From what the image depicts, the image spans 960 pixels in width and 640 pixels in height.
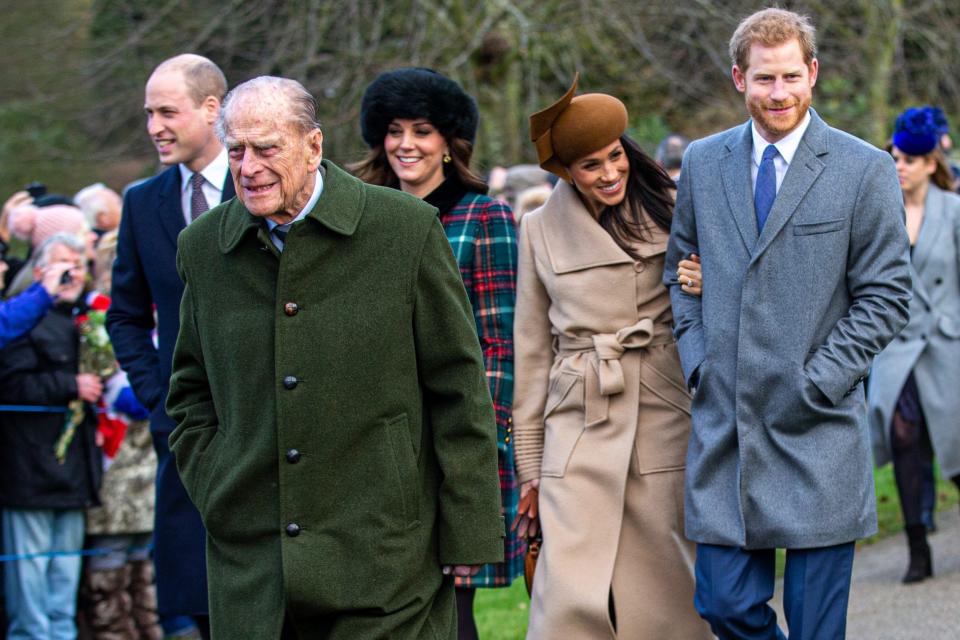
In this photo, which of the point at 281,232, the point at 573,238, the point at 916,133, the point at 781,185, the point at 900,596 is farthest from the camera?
the point at 916,133

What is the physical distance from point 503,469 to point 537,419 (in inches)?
9.1

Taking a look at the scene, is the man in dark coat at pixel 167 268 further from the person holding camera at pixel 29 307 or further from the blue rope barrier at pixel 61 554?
the blue rope barrier at pixel 61 554

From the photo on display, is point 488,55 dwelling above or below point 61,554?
above

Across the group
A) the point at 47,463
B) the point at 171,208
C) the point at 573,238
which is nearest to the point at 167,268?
the point at 171,208

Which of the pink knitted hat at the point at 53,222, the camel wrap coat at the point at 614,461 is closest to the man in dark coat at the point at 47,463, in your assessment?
the pink knitted hat at the point at 53,222

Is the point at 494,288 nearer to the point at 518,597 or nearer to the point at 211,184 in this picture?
the point at 211,184

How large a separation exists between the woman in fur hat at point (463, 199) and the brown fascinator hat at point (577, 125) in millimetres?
313

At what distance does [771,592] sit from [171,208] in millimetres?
2485

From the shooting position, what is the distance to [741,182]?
466 cm

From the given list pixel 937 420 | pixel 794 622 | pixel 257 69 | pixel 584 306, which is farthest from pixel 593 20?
pixel 794 622

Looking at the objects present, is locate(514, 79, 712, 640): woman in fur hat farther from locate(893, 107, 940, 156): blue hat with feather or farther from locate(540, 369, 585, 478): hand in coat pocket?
locate(893, 107, 940, 156): blue hat with feather

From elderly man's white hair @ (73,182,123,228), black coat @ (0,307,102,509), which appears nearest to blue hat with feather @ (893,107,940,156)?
black coat @ (0,307,102,509)

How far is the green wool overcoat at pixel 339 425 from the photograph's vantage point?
362cm

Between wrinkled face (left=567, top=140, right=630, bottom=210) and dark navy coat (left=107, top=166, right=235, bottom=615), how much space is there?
1.25 metres
